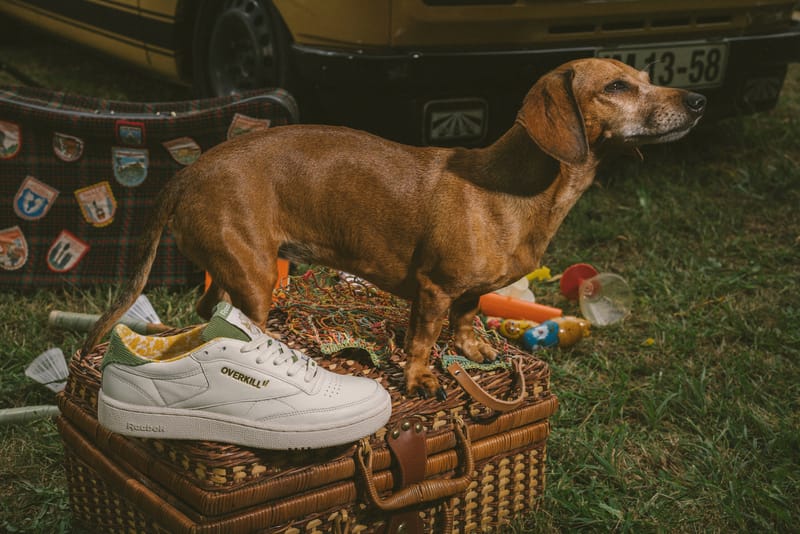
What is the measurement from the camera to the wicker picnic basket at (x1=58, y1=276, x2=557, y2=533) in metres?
1.73

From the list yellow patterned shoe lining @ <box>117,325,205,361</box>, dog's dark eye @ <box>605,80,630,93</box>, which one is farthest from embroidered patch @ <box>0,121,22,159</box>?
dog's dark eye @ <box>605,80,630,93</box>

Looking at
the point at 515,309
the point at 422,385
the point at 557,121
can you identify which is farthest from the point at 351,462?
the point at 515,309

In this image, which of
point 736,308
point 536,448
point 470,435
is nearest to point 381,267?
Answer: point 470,435

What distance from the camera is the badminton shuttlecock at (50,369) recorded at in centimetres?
262

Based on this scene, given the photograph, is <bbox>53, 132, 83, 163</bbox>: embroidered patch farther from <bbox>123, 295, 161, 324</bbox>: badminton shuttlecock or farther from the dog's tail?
the dog's tail

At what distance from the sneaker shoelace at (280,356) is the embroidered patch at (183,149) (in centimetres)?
148

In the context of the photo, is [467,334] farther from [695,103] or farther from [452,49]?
[452,49]

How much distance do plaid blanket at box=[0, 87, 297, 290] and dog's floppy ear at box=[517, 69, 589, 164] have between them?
1391 millimetres

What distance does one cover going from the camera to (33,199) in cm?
311

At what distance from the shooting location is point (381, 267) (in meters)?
2.00

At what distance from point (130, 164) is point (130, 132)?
13 cm

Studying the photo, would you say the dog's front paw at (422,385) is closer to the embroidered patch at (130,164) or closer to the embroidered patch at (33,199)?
the embroidered patch at (130,164)

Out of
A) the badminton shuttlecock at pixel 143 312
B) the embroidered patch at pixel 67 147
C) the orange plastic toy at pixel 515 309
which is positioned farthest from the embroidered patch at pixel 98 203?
the orange plastic toy at pixel 515 309

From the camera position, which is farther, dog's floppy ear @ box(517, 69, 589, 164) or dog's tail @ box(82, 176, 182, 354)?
dog's tail @ box(82, 176, 182, 354)
